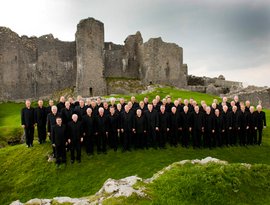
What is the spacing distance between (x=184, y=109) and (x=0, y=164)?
9.92 m

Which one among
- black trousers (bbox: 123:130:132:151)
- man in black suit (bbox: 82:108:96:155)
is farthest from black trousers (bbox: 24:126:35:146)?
black trousers (bbox: 123:130:132:151)

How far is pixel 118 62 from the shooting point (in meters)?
60.9

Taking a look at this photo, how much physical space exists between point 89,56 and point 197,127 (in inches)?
1371

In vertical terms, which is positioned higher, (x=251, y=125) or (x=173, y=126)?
(x=173, y=126)

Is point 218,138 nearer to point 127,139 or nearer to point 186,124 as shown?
point 186,124

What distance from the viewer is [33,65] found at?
56.1 meters

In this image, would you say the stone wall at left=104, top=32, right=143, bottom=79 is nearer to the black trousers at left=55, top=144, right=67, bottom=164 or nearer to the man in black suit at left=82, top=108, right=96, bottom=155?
the man in black suit at left=82, top=108, right=96, bottom=155

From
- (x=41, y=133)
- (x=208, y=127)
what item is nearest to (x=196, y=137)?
(x=208, y=127)

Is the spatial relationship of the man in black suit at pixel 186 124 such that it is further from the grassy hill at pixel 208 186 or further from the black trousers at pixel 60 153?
the grassy hill at pixel 208 186

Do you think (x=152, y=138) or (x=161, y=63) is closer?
(x=152, y=138)

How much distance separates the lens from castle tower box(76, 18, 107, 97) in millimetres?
54125

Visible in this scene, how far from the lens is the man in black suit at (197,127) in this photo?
2212 cm

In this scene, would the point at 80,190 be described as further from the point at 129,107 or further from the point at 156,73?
the point at 156,73

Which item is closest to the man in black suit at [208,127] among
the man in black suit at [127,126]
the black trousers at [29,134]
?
the man in black suit at [127,126]
